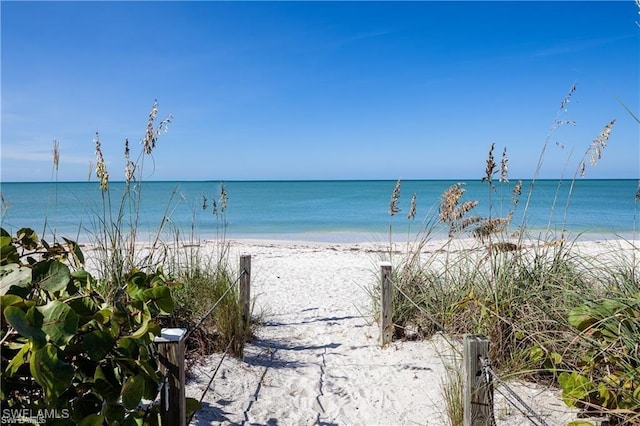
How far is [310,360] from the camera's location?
4.11m

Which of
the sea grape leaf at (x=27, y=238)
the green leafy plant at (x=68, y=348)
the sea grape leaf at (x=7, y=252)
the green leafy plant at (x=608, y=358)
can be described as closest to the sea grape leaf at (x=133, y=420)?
the green leafy plant at (x=68, y=348)

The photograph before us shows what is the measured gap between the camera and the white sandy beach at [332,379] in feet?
9.88

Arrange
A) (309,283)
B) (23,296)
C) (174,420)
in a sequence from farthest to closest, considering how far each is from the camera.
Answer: (309,283), (174,420), (23,296)

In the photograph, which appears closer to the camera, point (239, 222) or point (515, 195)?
point (515, 195)

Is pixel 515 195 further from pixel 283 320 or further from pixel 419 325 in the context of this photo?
pixel 283 320

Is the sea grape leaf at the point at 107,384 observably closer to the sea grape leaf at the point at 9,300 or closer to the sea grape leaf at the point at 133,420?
the sea grape leaf at the point at 133,420

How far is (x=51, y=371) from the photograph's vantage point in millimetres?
1155

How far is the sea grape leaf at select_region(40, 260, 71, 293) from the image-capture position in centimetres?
137

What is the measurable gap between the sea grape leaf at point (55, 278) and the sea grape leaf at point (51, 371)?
27 cm

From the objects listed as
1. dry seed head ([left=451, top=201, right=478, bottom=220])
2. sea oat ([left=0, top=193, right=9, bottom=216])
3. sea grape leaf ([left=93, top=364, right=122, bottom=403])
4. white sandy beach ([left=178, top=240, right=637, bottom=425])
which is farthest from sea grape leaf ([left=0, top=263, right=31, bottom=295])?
dry seed head ([left=451, top=201, right=478, bottom=220])

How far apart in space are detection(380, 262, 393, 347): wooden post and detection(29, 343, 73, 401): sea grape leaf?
11.4 ft

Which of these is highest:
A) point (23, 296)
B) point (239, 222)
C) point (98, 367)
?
point (23, 296)

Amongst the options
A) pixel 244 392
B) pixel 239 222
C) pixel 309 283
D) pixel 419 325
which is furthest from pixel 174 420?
pixel 239 222

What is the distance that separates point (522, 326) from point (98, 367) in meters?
2.88
